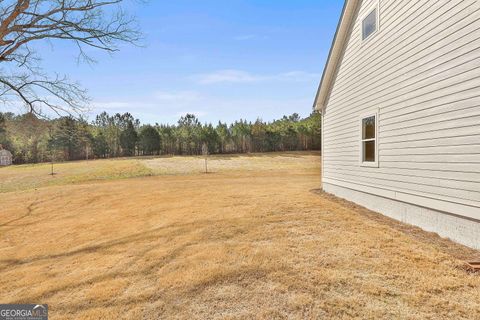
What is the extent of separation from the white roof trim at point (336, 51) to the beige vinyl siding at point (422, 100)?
0.49 m

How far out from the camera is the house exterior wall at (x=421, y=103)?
409 cm

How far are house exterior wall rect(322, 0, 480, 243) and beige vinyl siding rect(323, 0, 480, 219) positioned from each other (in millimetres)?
16

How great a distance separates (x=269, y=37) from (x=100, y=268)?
38.2 ft

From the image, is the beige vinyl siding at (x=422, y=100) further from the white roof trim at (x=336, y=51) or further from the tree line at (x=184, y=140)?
the tree line at (x=184, y=140)

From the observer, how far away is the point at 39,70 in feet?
28.2

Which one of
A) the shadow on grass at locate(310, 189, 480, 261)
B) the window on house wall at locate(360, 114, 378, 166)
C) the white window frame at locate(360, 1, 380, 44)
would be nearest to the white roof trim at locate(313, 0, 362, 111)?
the white window frame at locate(360, 1, 380, 44)

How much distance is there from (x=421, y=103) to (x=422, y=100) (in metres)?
0.06

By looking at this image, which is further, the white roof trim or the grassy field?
the white roof trim

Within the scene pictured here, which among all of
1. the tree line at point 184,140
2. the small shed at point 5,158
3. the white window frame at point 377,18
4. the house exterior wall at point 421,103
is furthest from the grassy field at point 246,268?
the small shed at point 5,158

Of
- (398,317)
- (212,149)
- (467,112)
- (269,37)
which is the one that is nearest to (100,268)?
(398,317)

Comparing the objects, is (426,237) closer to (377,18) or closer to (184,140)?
(377,18)

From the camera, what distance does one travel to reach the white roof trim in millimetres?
8148

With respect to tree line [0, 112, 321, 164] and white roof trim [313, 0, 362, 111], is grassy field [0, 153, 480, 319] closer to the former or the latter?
white roof trim [313, 0, 362, 111]

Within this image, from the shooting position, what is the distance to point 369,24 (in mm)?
7230
